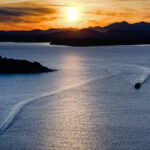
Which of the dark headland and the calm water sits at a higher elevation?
the dark headland

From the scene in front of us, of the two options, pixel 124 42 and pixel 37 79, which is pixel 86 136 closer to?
pixel 37 79

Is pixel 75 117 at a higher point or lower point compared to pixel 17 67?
lower

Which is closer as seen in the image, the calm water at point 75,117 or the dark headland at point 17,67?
the calm water at point 75,117

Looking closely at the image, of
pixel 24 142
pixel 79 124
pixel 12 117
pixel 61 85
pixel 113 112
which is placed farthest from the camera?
pixel 61 85

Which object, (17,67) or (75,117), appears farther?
(17,67)

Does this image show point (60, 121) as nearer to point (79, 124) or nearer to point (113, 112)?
point (79, 124)

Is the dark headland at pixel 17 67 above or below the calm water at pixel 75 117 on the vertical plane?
above

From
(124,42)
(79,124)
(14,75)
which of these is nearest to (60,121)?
(79,124)

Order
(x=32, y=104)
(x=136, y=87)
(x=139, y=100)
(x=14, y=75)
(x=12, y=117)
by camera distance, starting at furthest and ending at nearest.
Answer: (x=14, y=75) < (x=136, y=87) < (x=139, y=100) < (x=32, y=104) < (x=12, y=117)

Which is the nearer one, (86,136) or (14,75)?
(86,136)

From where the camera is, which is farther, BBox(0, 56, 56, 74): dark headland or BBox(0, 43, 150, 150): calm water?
BBox(0, 56, 56, 74): dark headland

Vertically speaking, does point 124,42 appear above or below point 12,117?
above
